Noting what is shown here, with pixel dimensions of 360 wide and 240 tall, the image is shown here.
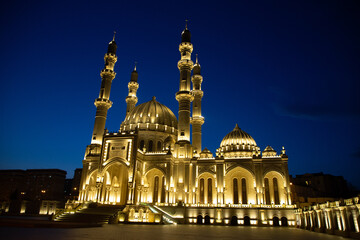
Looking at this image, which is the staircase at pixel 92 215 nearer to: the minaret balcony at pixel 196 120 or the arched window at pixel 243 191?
the arched window at pixel 243 191

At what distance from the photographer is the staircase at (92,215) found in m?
29.6

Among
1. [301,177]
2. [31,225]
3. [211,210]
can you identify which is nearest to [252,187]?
[211,210]

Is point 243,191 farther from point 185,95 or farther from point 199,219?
point 185,95

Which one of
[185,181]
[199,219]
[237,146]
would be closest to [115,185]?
[185,181]

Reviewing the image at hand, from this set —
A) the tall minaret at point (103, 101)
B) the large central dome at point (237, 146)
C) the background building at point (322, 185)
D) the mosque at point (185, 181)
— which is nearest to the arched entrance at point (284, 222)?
the mosque at point (185, 181)

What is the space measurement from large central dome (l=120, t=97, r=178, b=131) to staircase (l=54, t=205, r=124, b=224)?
19.5m

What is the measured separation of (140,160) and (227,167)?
1336cm

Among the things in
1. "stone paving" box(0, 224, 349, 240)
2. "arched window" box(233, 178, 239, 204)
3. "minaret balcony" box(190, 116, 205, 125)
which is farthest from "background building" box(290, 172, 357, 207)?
"stone paving" box(0, 224, 349, 240)

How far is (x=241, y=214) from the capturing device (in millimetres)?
35938

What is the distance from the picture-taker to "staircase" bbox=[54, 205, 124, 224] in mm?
29644

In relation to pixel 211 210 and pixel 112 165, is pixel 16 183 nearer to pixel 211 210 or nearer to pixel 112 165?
pixel 112 165

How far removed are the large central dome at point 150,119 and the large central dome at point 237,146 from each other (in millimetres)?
11160

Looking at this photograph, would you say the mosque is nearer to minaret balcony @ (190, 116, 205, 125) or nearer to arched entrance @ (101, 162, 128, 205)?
arched entrance @ (101, 162, 128, 205)

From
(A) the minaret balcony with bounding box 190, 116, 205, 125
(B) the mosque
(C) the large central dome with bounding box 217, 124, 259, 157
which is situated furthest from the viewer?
(A) the minaret balcony with bounding box 190, 116, 205, 125
